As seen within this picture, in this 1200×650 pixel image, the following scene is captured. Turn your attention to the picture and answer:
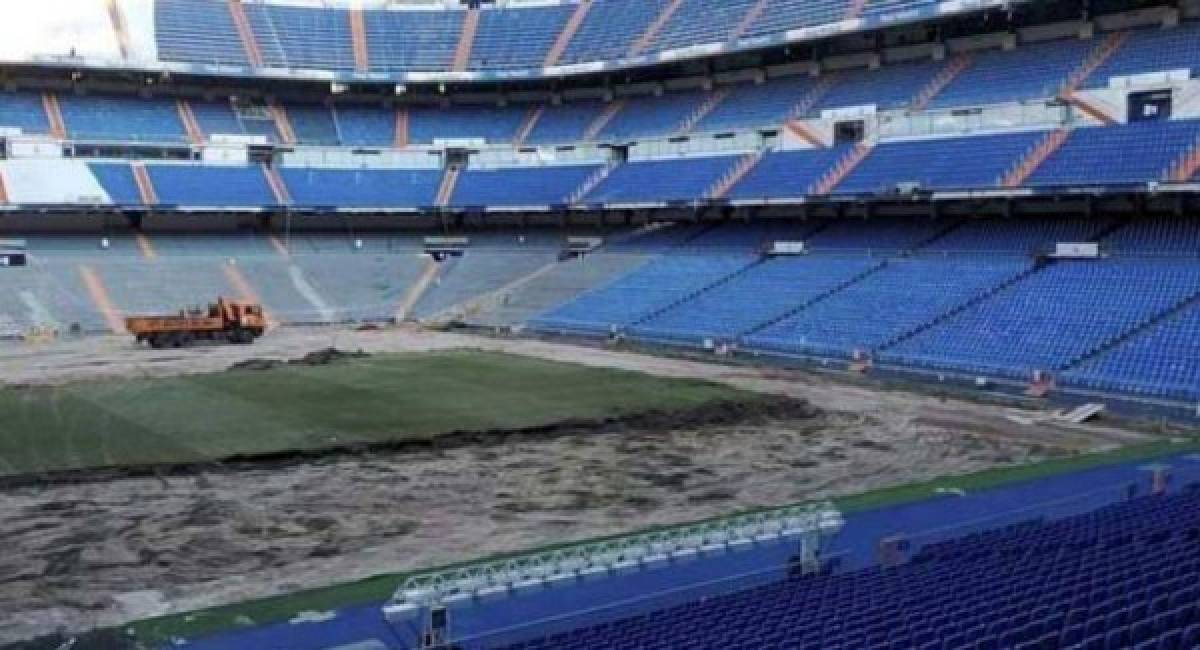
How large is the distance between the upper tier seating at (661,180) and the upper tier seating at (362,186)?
9.29 metres

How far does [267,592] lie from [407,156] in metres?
46.7

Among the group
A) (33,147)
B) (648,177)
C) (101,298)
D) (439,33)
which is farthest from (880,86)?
(33,147)

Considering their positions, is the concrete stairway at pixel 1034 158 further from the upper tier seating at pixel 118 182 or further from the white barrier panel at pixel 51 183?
the white barrier panel at pixel 51 183

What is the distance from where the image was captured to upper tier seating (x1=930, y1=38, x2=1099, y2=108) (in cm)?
3819

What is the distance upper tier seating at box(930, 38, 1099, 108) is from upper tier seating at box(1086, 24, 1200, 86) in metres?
1.36

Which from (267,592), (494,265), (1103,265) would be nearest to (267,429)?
(267,592)

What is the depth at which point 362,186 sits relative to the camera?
5531 centimetres

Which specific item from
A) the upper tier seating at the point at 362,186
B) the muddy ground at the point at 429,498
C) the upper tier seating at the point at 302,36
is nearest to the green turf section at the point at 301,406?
the muddy ground at the point at 429,498

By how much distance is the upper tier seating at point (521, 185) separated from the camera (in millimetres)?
53250

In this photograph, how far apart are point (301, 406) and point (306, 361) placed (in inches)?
313

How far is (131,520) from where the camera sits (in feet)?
51.5

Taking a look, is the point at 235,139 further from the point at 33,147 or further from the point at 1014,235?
the point at 1014,235

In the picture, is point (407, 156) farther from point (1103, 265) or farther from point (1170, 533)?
point (1170, 533)

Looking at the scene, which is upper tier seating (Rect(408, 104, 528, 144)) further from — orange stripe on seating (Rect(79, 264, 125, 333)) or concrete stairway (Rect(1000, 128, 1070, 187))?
concrete stairway (Rect(1000, 128, 1070, 187))
